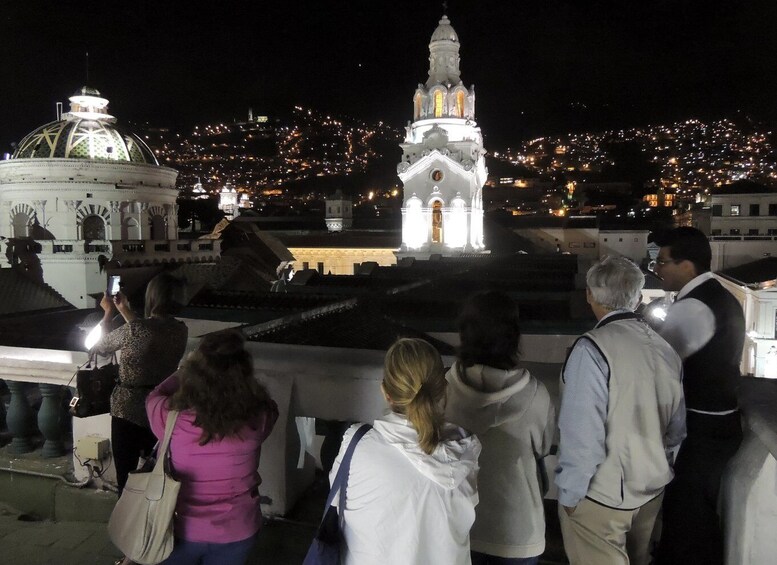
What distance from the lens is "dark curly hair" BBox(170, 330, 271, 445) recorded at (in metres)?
2.94

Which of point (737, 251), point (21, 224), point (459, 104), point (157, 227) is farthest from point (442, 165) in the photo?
point (21, 224)

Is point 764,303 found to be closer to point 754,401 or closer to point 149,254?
point 754,401

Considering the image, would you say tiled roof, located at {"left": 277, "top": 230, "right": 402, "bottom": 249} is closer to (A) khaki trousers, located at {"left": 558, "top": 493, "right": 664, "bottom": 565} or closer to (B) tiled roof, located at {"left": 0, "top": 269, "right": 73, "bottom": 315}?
(B) tiled roof, located at {"left": 0, "top": 269, "right": 73, "bottom": 315}

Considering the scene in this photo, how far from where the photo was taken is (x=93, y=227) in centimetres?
3488

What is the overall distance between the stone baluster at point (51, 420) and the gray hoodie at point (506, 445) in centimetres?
351

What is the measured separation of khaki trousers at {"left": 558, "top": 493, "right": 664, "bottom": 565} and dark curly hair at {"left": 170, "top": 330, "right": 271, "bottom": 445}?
5.76ft

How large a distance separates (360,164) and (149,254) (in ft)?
355

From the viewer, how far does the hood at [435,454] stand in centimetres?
244

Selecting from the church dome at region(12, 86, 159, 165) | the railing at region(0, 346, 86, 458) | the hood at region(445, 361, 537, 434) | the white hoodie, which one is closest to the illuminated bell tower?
the church dome at region(12, 86, 159, 165)

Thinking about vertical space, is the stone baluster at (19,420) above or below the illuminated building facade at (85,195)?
below

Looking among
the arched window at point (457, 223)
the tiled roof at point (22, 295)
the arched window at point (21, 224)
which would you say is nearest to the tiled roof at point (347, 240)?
the arched window at point (457, 223)

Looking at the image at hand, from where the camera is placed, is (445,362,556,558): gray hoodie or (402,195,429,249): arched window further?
(402,195,429,249): arched window

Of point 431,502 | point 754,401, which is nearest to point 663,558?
point 754,401

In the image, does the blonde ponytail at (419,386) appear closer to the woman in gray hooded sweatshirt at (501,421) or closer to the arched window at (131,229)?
the woman in gray hooded sweatshirt at (501,421)
